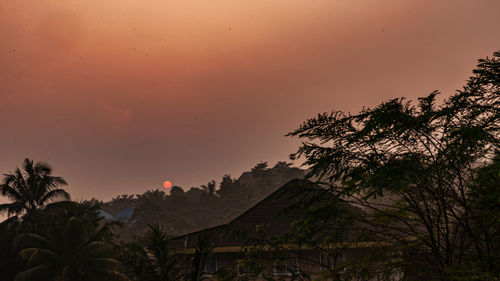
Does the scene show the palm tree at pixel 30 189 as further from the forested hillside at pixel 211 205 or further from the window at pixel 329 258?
the forested hillside at pixel 211 205

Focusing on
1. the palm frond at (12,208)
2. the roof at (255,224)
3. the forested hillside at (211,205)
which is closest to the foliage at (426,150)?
the roof at (255,224)

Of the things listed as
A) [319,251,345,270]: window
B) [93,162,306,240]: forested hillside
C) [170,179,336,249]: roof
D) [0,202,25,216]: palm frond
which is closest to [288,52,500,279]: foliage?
[319,251,345,270]: window

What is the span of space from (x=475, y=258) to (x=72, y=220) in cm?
2411

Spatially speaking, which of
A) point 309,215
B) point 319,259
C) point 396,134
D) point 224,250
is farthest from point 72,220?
point 396,134

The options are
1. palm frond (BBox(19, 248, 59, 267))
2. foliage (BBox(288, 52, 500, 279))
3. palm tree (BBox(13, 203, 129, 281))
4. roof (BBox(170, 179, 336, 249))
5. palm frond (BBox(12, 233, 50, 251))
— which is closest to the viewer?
foliage (BBox(288, 52, 500, 279))

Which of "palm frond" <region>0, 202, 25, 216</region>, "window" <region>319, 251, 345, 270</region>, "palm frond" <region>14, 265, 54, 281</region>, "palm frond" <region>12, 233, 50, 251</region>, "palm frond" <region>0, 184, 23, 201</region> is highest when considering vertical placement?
"palm frond" <region>0, 184, 23, 201</region>

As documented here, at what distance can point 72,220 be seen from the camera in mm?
26922

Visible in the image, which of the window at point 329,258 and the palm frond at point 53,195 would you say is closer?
the window at point 329,258

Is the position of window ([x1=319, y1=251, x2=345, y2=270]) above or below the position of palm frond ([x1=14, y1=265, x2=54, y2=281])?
above

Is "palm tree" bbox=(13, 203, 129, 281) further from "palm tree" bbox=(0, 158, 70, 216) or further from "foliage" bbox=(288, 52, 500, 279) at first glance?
"foliage" bbox=(288, 52, 500, 279)

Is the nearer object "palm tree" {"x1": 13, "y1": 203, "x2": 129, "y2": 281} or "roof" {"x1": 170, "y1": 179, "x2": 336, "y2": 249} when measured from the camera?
"roof" {"x1": 170, "y1": 179, "x2": 336, "y2": 249}

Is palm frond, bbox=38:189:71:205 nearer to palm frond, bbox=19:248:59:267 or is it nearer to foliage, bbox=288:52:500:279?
palm frond, bbox=19:248:59:267

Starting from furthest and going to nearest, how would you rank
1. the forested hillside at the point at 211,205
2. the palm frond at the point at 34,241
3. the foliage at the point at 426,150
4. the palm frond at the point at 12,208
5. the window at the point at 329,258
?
the forested hillside at the point at 211,205, the palm frond at the point at 12,208, the palm frond at the point at 34,241, the window at the point at 329,258, the foliage at the point at 426,150

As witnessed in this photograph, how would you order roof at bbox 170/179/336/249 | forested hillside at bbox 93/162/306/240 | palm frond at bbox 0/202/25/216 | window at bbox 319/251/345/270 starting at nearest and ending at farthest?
1. window at bbox 319/251/345/270
2. roof at bbox 170/179/336/249
3. palm frond at bbox 0/202/25/216
4. forested hillside at bbox 93/162/306/240
